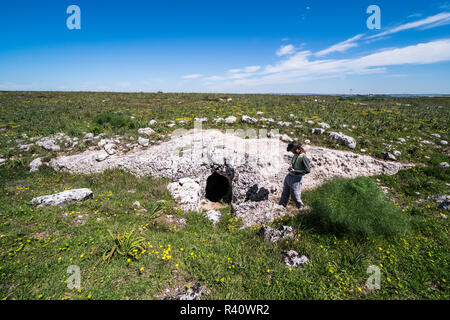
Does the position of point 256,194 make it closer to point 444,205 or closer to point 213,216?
point 213,216

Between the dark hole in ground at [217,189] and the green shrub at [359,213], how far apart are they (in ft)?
18.5

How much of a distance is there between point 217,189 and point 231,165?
8.93ft

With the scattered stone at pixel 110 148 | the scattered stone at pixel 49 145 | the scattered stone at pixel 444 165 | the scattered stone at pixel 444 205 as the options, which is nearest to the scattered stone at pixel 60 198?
the scattered stone at pixel 110 148

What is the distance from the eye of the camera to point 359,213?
492 centimetres

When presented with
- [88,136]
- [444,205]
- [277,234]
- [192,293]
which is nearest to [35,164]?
[88,136]

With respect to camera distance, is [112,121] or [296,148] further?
[112,121]

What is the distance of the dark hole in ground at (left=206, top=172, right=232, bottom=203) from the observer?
10.5 meters

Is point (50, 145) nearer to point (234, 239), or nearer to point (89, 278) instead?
point (89, 278)

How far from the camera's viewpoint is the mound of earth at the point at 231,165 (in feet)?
30.3

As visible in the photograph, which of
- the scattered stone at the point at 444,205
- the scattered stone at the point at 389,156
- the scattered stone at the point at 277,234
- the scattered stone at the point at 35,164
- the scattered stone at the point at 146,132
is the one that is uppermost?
the scattered stone at the point at 146,132

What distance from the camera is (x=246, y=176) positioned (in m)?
9.30

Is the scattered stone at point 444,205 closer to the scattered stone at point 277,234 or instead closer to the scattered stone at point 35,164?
the scattered stone at point 277,234

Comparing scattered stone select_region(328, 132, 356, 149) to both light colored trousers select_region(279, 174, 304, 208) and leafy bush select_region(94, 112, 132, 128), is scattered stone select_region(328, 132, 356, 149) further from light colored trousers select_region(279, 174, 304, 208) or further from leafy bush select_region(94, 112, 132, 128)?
leafy bush select_region(94, 112, 132, 128)

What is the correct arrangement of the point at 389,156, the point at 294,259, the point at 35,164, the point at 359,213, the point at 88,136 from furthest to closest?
the point at 88,136 < the point at 389,156 < the point at 35,164 < the point at 359,213 < the point at 294,259
